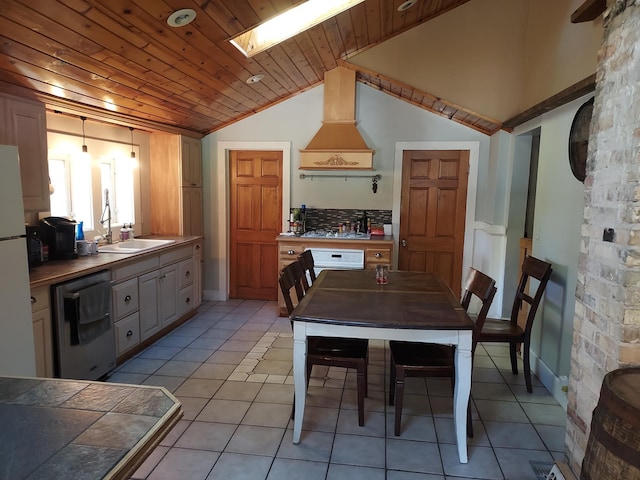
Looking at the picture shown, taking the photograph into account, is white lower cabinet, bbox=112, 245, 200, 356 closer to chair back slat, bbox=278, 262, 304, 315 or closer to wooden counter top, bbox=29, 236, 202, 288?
wooden counter top, bbox=29, 236, 202, 288

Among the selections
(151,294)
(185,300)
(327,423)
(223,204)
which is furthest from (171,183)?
(327,423)

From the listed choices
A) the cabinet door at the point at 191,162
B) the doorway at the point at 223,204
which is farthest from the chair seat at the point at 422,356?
the cabinet door at the point at 191,162

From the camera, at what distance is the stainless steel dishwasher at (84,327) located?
259 centimetres

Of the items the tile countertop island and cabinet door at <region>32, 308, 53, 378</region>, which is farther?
cabinet door at <region>32, 308, 53, 378</region>

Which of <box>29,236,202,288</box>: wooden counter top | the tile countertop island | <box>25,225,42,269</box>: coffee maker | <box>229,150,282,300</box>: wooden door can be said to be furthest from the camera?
<box>229,150,282,300</box>: wooden door

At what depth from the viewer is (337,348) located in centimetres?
259

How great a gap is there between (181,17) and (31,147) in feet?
4.52

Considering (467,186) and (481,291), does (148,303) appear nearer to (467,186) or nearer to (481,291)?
(481,291)

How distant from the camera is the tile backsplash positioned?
4.91 m

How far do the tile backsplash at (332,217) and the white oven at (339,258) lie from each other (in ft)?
1.92

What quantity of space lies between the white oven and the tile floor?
3.48ft

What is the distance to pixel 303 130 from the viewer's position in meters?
4.86

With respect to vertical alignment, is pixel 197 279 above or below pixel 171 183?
below

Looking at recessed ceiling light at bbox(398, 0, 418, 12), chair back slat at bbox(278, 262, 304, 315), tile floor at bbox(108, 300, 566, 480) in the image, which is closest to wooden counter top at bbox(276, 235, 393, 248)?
tile floor at bbox(108, 300, 566, 480)
